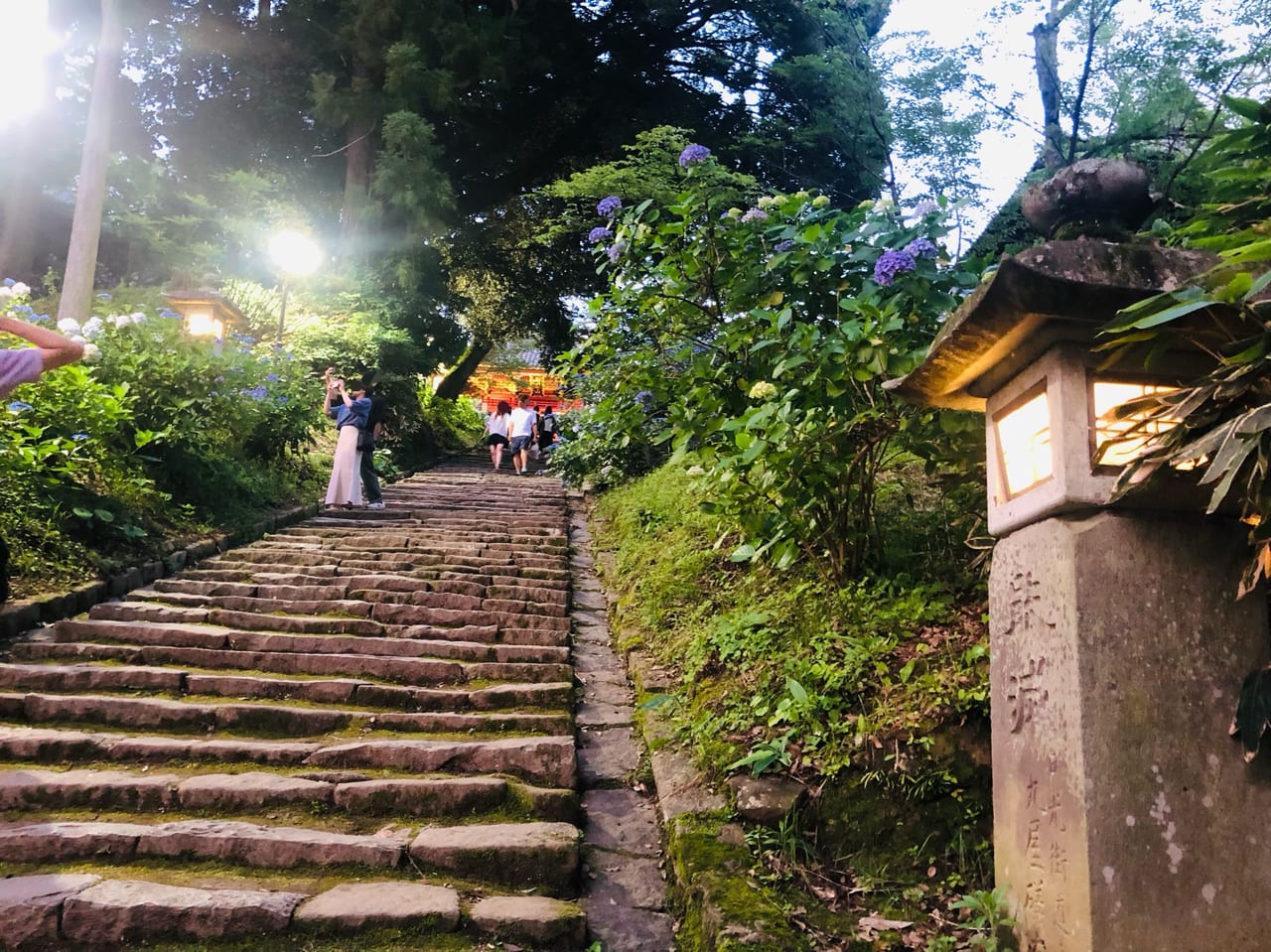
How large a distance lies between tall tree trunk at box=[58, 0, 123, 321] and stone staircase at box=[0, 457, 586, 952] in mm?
6996

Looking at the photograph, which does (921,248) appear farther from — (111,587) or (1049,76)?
(1049,76)

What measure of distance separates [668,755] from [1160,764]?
2.18 meters

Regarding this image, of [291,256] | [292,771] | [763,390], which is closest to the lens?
[763,390]

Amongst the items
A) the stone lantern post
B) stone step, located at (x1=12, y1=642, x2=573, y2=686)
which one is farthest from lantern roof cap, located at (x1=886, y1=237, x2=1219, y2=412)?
stone step, located at (x1=12, y1=642, x2=573, y2=686)

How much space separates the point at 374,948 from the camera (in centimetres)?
284

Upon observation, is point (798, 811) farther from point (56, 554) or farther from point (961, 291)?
point (56, 554)

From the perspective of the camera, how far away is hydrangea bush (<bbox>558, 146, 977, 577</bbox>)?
11.8ft

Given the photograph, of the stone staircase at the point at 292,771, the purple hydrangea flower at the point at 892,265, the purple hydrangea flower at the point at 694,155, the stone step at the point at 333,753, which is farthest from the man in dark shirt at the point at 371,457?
the purple hydrangea flower at the point at 892,265

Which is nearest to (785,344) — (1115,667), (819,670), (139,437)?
(819,670)

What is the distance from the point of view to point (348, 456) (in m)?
9.74

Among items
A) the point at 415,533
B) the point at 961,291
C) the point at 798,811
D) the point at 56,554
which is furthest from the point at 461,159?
the point at 798,811

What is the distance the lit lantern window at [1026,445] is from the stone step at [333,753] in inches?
97.6

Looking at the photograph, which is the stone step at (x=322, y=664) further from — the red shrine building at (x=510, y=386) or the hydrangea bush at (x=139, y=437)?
the red shrine building at (x=510, y=386)

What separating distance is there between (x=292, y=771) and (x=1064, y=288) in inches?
152
